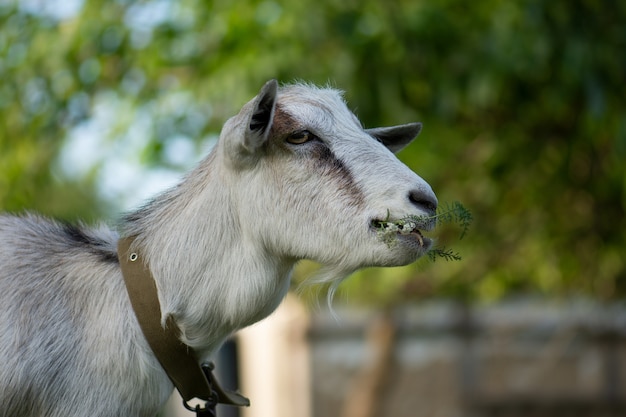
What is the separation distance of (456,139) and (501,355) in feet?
25.0

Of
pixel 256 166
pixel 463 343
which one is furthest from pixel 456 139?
pixel 463 343

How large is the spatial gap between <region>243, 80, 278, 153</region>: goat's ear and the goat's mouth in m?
0.40

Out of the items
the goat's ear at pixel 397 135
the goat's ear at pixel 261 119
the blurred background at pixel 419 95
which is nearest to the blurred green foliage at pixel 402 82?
the blurred background at pixel 419 95

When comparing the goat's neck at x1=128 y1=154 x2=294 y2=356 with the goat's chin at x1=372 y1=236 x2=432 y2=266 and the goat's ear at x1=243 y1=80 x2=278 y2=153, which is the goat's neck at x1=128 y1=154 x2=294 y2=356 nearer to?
the goat's ear at x1=243 y1=80 x2=278 y2=153

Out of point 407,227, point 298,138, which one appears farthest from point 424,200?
point 298,138

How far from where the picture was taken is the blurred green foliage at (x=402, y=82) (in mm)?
6164

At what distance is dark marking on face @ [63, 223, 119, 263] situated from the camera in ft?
9.80

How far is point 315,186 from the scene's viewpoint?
2.76m

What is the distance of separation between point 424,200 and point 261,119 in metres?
0.49

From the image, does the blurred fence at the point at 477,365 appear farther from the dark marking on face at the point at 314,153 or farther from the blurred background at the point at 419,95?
the dark marking on face at the point at 314,153

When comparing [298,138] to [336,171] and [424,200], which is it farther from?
[424,200]

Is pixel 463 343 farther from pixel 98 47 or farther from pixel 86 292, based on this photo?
pixel 86 292

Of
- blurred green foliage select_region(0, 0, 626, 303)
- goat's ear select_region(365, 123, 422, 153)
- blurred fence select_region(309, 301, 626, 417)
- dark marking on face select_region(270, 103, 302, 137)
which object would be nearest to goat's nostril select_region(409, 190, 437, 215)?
dark marking on face select_region(270, 103, 302, 137)

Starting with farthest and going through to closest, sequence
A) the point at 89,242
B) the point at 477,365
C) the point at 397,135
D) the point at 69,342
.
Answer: the point at 477,365
the point at 397,135
the point at 89,242
the point at 69,342
